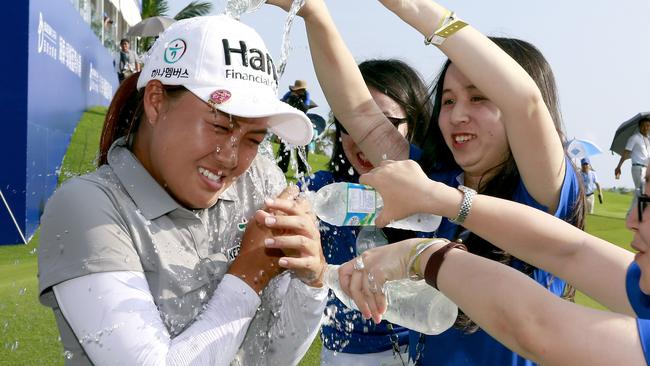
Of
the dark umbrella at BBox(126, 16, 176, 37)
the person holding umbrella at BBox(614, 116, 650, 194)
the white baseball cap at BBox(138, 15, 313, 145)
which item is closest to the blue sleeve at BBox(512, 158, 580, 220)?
the white baseball cap at BBox(138, 15, 313, 145)

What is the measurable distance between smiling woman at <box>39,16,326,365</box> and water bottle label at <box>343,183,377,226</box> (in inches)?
17.2

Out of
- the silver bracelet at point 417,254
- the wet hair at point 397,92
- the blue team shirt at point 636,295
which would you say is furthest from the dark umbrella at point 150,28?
the blue team shirt at point 636,295

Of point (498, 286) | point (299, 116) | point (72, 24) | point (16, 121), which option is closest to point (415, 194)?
point (299, 116)

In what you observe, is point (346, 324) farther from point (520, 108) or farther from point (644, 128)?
point (644, 128)

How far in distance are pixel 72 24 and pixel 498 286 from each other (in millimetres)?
14364

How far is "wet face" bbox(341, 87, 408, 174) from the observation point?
3549 mm

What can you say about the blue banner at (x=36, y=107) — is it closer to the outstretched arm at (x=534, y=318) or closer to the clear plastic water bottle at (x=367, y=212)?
the clear plastic water bottle at (x=367, y=212)

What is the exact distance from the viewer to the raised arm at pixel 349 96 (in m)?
3.13

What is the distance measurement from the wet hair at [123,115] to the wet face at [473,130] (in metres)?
1.21

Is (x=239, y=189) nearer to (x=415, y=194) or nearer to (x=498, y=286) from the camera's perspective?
(x=415, y=194)

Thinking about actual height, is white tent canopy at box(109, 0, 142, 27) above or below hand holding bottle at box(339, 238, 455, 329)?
below

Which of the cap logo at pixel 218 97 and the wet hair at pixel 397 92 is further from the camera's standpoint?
the wet hair at pixel 397 92

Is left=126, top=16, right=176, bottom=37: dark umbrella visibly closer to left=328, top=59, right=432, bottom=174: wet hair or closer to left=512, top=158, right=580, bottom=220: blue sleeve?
left=328, top=59, right=432, bottom=174: wet hair

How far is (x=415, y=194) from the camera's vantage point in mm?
2186
